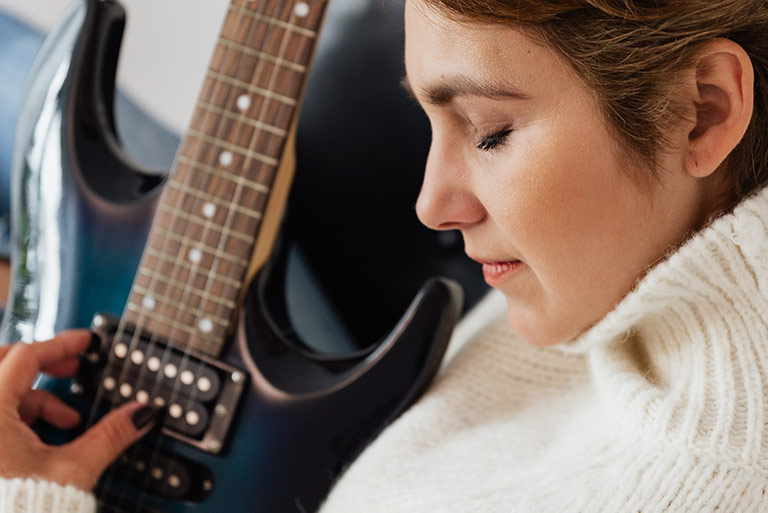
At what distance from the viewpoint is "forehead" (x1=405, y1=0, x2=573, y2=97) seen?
59 centimetres

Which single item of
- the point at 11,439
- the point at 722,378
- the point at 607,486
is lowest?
the point at 11,439

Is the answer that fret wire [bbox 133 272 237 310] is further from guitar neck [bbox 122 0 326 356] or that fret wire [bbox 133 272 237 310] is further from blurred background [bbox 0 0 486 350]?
blurred background [bbox 0 0 486 350]

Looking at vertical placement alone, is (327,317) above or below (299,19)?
below

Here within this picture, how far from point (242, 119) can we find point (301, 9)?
13 cm

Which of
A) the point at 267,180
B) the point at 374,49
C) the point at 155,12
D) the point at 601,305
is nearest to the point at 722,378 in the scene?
the point at 601,305

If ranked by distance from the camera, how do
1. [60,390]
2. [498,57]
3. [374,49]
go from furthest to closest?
1. [374,49]
2. [60,390]
3. [498,57]

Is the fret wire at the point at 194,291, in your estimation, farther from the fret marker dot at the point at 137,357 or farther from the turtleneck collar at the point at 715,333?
the turtleneck collar at the point at 715,333

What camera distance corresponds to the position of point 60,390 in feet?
2.95

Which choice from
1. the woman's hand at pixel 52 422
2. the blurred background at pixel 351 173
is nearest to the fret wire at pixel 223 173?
the blurred background at pixel 351 173

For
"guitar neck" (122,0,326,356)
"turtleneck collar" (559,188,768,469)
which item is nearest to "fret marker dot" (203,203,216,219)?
"guitar neck" (122,0,326,356)

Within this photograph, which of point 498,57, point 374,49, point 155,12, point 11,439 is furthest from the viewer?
point 155,12

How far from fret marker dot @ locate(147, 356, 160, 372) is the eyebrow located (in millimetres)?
421

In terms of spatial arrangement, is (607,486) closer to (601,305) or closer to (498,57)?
(601,305)

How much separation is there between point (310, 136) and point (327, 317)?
25 centimetres
